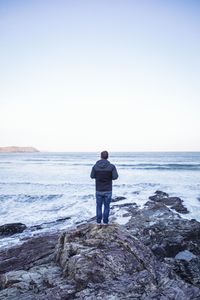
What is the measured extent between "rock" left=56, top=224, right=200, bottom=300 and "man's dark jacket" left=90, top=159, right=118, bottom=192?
1376 mm

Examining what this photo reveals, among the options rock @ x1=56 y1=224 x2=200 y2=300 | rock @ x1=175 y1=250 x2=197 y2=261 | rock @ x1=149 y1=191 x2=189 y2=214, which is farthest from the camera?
rock @ x1=149 y1=191 x2=189 y2=214

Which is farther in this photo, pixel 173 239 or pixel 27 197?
pixel 27 197

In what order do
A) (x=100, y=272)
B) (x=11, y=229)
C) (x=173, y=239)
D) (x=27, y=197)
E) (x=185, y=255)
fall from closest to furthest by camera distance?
1. (x=100, y=272)
2. (x=185, y=255)
3. (x=173, y=239)
4. (x=11, y=229)
5. (x=27, y=197)

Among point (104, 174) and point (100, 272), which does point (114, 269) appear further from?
point (104, 174)

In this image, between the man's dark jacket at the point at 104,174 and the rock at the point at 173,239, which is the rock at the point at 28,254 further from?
the rock at the point at 173,239

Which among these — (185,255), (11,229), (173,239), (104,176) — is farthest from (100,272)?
(11,229)

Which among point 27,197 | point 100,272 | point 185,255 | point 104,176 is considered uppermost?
point 104,176

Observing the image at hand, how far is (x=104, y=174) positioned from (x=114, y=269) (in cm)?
275

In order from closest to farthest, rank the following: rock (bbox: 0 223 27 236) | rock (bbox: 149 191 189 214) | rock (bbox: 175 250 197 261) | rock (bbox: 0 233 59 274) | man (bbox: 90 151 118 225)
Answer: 1. rock (bbox: 0 233 59 274)
2. man (bbox: 90 151 118 225)
3. rock (bbox: 175 250 197 261)
4. rock (bbox: 0 223 27 236)
5. rock (bbox: 149 191 189 214)

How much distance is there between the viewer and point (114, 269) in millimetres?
4789

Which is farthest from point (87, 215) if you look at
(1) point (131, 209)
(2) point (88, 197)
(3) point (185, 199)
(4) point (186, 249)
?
(3) point (185, 199)

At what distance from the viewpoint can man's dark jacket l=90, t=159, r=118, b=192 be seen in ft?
23.2

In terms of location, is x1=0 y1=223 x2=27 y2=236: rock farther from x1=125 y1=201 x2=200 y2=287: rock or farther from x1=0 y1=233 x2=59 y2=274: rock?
x1=125 y1=201 x2=200 y2=287: rock

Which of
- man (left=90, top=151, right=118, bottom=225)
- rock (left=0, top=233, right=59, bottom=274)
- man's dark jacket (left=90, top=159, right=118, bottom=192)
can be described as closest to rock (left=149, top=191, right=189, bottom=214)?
rock (left=0, top=233, right=59, bottom=274)
